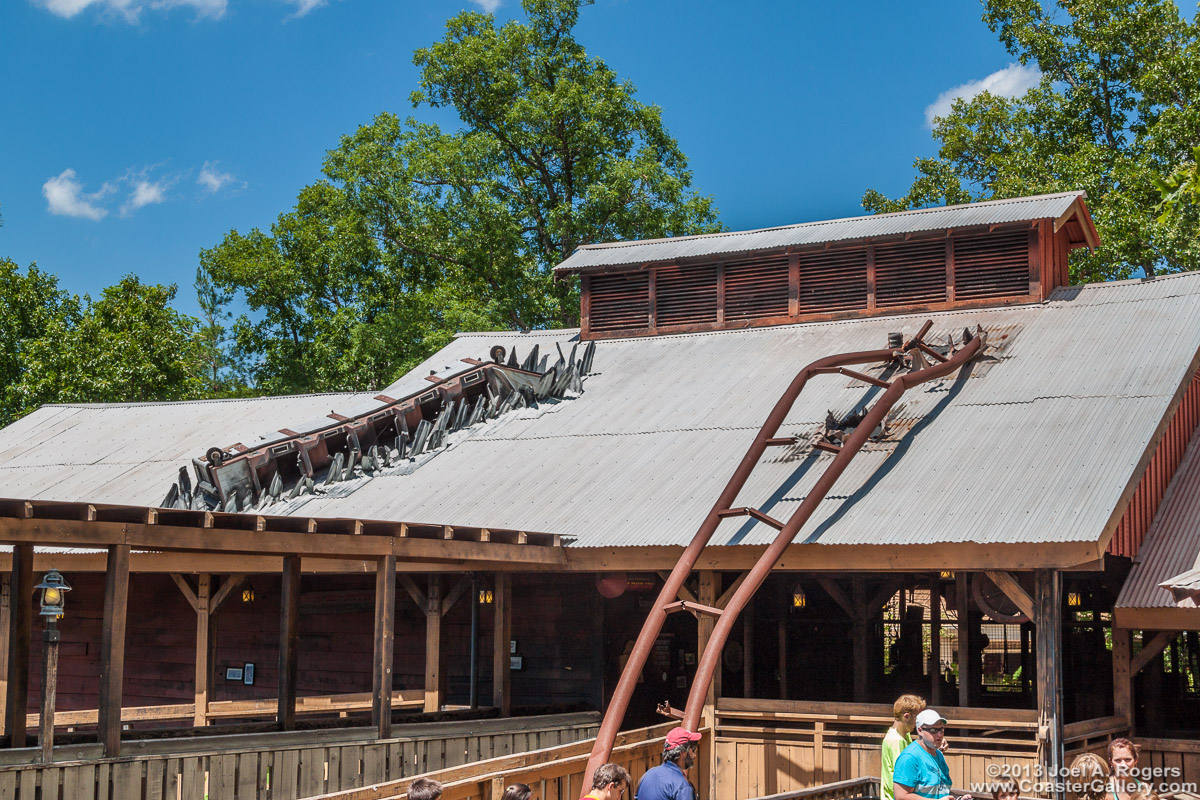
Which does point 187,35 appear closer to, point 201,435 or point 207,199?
point 207,199

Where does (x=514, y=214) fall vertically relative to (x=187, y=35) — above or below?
below

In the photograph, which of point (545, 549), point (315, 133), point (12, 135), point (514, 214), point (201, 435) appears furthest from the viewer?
point (12, 135)

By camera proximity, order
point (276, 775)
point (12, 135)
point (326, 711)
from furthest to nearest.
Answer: point (12, 135) → point (326, 711) → point (276, 775)

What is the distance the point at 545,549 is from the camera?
12.8m

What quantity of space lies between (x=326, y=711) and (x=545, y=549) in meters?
4.50

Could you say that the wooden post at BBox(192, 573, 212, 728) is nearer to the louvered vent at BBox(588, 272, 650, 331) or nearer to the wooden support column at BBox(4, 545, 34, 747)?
the wooden support column at BBox(4, 545, 34, 747)

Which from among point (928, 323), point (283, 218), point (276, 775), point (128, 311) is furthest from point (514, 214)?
point (276, 775)

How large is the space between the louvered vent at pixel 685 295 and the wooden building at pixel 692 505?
60mm

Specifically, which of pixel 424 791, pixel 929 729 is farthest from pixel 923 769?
pixel 424 791

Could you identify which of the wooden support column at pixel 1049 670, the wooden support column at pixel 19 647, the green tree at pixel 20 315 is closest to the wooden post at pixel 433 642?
the wooden support column at pixel 19 647

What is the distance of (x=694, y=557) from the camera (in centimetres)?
1145

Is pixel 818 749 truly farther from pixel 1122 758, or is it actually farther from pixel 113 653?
pixel 113 653

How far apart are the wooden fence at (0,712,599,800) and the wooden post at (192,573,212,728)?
3914 millimetres

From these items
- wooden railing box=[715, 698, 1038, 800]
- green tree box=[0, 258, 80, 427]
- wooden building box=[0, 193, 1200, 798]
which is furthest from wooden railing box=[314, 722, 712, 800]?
green tree box=[0, 258, 80, 427]
